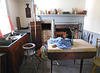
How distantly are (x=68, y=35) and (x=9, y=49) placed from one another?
278cm

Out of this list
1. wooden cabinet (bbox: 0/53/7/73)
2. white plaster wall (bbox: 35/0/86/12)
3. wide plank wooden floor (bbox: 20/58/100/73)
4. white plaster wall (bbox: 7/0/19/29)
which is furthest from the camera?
white plaster wall (bbox: 35/0/86/12)

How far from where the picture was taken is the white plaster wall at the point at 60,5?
113 inches

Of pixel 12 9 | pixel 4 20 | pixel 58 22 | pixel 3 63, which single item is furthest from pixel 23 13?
pixel 3 63

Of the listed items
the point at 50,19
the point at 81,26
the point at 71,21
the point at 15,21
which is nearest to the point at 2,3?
the point at 15,21

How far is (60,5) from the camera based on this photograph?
2.91m

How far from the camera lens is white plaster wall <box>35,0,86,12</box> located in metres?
2.87

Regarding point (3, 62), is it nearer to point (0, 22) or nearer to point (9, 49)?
point (9, 49)

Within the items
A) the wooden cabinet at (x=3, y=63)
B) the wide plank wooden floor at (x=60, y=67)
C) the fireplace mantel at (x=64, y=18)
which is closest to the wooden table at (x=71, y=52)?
the wide plank wooden floor at (x=60, y=67)

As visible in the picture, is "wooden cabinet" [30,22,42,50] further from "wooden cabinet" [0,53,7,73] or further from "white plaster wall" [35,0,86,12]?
"wooden cabinet" [0,53,7,73]

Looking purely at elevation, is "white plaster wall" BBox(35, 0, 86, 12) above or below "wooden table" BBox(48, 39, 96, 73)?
above

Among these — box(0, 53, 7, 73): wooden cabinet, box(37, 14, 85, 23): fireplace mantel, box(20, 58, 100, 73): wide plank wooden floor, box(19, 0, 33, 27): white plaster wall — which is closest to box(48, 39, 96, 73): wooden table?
box(20, 58, 100, 73): wide plank wooden floor

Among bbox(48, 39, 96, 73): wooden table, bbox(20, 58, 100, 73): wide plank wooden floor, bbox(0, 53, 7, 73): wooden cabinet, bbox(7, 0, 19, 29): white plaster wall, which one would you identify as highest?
bbox(7, 0, 19, 29): white plaster wall

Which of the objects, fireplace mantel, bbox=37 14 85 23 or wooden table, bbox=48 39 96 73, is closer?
wooden table, bbox=48 39 96 73

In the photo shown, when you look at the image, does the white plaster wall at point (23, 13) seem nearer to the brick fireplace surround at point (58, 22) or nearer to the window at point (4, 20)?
the brick fireplace surround at point (58, 22)
